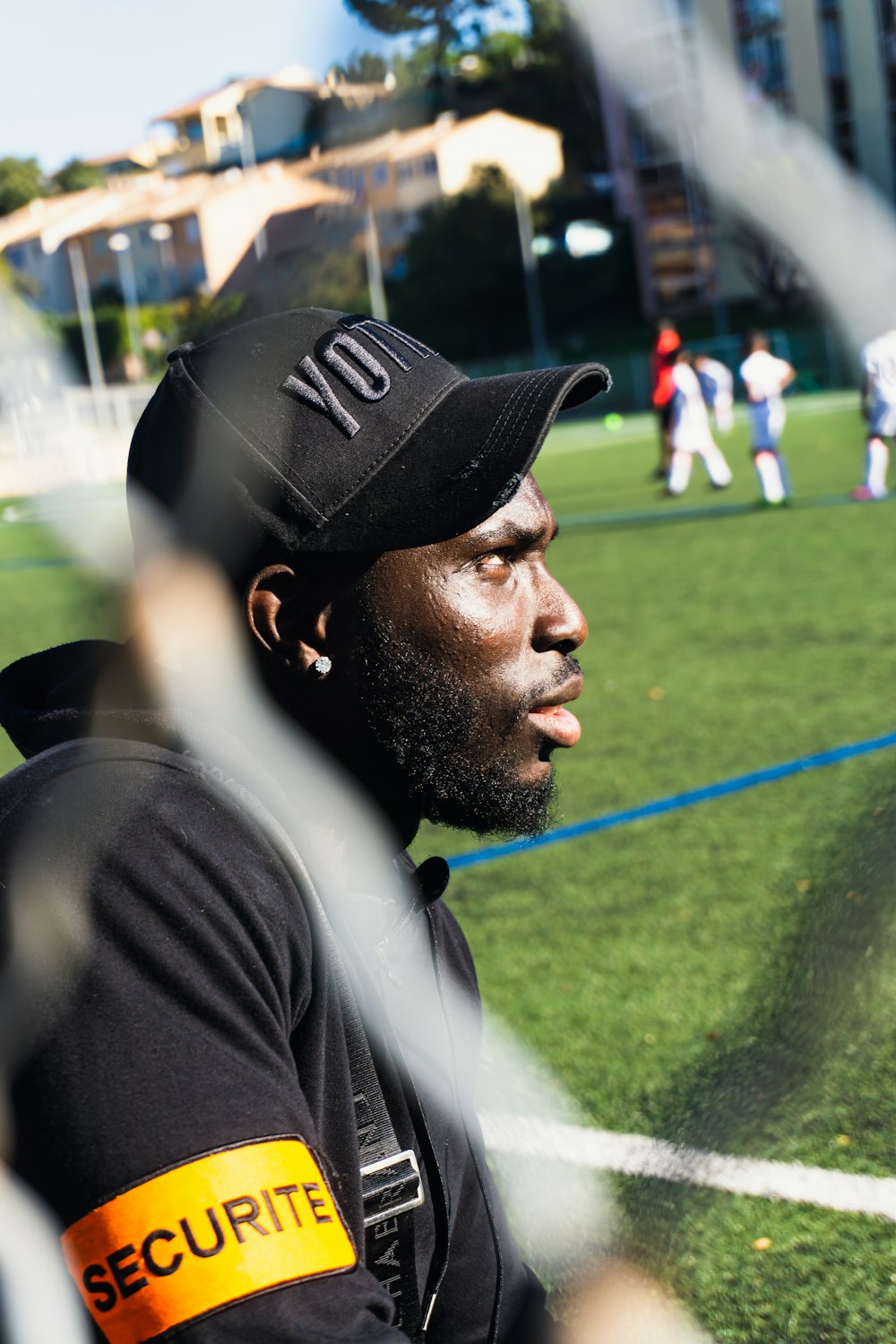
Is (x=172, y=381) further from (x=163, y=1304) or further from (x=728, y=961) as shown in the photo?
(x=728, y=961)

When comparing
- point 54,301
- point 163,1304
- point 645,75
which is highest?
point 645,75

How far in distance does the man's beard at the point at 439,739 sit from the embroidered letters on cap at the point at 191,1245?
484mm

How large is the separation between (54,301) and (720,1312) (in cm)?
203

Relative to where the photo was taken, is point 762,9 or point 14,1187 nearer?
point 14,1187

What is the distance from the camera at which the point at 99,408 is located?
52.6 inches

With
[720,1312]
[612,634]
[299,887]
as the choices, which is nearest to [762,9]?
[299,887]

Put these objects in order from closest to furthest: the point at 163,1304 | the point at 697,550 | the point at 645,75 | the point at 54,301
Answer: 1. the point at 163,1304
2. the point at 54,301
3. the point at 645,75
4. the point at 697,550

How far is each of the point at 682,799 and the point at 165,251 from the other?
16.0ft

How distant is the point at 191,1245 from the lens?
0.99 m

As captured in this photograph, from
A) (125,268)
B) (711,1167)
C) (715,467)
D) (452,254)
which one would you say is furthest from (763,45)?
(715,467)

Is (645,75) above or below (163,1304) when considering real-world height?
above

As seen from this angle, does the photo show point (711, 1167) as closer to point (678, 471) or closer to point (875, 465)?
point (875, 465)

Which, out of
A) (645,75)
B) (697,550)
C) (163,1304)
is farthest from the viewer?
(697,550)

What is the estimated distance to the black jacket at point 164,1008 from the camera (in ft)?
3.34
